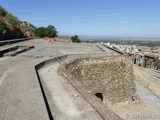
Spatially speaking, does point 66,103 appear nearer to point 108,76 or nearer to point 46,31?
point 108,76

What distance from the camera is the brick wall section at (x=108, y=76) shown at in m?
7.30

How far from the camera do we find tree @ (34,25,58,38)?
1124 inches

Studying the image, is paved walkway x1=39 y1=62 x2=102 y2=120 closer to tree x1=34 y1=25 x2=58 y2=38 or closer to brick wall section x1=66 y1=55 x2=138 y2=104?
brick wall section x1=66 y1=55 x2=138 y2=104

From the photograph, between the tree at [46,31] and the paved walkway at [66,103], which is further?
the tree at [46,31]

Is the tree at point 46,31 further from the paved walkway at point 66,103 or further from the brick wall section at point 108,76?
the paved walkway at point 66,103

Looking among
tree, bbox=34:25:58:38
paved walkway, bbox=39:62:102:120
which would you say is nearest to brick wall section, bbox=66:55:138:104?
paved walkway, bbox=39:62:102:120

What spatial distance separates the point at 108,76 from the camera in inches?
311

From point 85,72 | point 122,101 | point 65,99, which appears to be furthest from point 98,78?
point 65,99

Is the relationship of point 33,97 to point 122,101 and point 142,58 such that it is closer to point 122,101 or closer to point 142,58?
point 122,101

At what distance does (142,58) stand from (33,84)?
5900cm

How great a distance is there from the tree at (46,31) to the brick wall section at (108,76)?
79.3 ft

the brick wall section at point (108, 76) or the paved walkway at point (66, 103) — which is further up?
the paved walkway at point (66, 103)

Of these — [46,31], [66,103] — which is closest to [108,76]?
[66,103]

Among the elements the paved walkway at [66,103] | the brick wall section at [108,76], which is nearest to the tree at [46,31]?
the brick wall section at [108,76]
